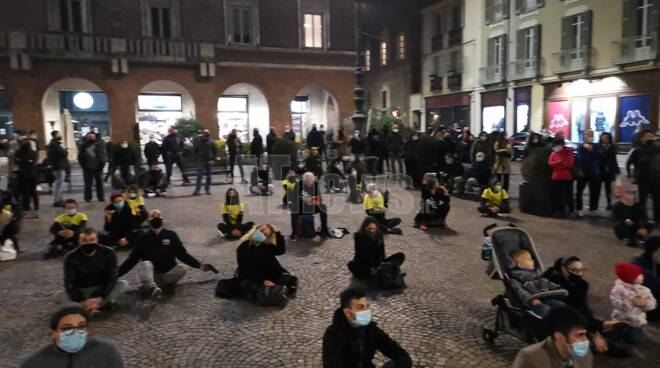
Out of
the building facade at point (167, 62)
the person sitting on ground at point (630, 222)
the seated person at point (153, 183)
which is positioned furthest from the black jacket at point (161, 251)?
the building facade at point (167, 62)

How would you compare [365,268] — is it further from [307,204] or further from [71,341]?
[71,341]

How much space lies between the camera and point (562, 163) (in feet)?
36.0

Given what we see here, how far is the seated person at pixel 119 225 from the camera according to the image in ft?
29.8

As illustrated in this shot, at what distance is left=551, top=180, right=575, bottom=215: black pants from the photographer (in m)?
11.3

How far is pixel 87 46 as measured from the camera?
23.4 m

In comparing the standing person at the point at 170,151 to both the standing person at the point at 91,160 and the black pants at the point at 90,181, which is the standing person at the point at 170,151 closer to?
the standing person at the point at 91,160

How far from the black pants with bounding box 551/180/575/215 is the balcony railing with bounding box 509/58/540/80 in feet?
61.8

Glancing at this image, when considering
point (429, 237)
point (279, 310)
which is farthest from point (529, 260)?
point (429, 237)

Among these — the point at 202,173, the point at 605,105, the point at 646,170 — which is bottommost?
the point at 202,173

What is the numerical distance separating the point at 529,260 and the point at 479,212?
668cm

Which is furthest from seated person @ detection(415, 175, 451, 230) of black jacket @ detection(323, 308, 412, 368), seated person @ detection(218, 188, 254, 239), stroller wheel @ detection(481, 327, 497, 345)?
black jacket @ detection(323, 308, 412, 368)

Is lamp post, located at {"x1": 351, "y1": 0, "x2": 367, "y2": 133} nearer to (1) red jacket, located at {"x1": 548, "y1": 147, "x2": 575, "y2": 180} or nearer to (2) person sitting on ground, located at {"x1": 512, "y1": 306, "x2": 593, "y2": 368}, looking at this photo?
(1) red jacket, located at {"x1": 548, "y1": 147, "x2": 575, "y2": 180}

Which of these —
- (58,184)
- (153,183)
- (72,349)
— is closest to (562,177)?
(72,349)

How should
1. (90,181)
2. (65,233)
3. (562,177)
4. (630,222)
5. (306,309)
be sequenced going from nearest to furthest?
(306,309), (65,233), (630,222), (562,177), (90,181)
